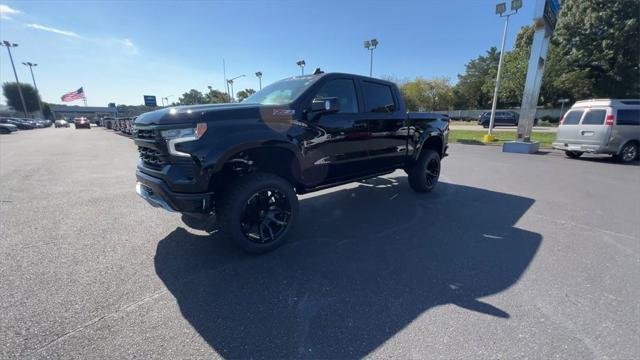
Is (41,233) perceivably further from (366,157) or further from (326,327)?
(366,157)

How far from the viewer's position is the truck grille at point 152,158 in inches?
112

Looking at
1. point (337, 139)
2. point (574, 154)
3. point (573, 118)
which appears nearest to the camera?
point (337, 139)

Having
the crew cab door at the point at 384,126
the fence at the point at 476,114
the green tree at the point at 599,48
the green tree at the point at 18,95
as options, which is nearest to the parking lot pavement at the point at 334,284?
the crew cab door at the point at 384,126

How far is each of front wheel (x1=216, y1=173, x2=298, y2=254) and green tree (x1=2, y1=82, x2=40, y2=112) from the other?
9256 centimetres

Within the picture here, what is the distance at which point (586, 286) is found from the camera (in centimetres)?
256

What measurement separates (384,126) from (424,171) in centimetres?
155

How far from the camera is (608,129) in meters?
9.09

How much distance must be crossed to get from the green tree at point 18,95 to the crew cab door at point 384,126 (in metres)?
92.6

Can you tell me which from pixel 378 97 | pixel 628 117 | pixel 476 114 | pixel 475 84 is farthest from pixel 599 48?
pixel 378 97

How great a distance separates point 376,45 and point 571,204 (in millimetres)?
22832

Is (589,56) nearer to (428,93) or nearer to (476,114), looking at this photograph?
(476,114)

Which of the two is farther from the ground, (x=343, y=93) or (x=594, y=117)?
(x=343, y=93)

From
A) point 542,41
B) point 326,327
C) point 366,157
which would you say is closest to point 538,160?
point 542,41

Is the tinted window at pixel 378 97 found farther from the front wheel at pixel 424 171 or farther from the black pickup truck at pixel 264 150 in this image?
the front wheel at pixel 424 171
